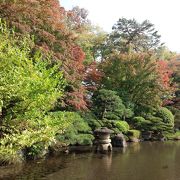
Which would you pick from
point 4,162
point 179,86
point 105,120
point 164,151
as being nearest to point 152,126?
point 105,120

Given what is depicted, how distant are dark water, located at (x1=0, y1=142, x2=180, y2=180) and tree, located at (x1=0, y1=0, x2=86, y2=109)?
3388 mm

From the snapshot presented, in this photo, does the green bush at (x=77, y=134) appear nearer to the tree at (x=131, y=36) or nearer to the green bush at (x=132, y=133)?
the green bush at (x=132, y=133)

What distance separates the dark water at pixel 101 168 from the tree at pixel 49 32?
3.39 m

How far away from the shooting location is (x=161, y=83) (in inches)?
938

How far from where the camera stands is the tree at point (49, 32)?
12672 mm

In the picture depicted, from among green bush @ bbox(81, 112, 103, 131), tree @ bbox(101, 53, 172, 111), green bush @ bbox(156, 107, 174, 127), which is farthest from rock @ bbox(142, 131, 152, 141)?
green bush @ bbox(81, 112, 103, 131)

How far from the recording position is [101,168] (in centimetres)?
1153

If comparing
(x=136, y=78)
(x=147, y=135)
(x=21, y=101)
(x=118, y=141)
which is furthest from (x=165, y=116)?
(x=21, y=101)

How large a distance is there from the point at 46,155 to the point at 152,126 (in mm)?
10666

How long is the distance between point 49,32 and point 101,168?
6917 millimetres

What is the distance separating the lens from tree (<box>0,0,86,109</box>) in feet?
41.6

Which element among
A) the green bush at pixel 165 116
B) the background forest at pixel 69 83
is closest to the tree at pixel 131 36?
the background forest at pixel 69 83

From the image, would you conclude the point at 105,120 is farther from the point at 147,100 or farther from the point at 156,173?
the point at 156,173

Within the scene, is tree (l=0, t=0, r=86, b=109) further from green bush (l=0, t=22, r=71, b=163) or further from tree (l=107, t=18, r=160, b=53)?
tree (l=107, t=18, r=160, b=53)
